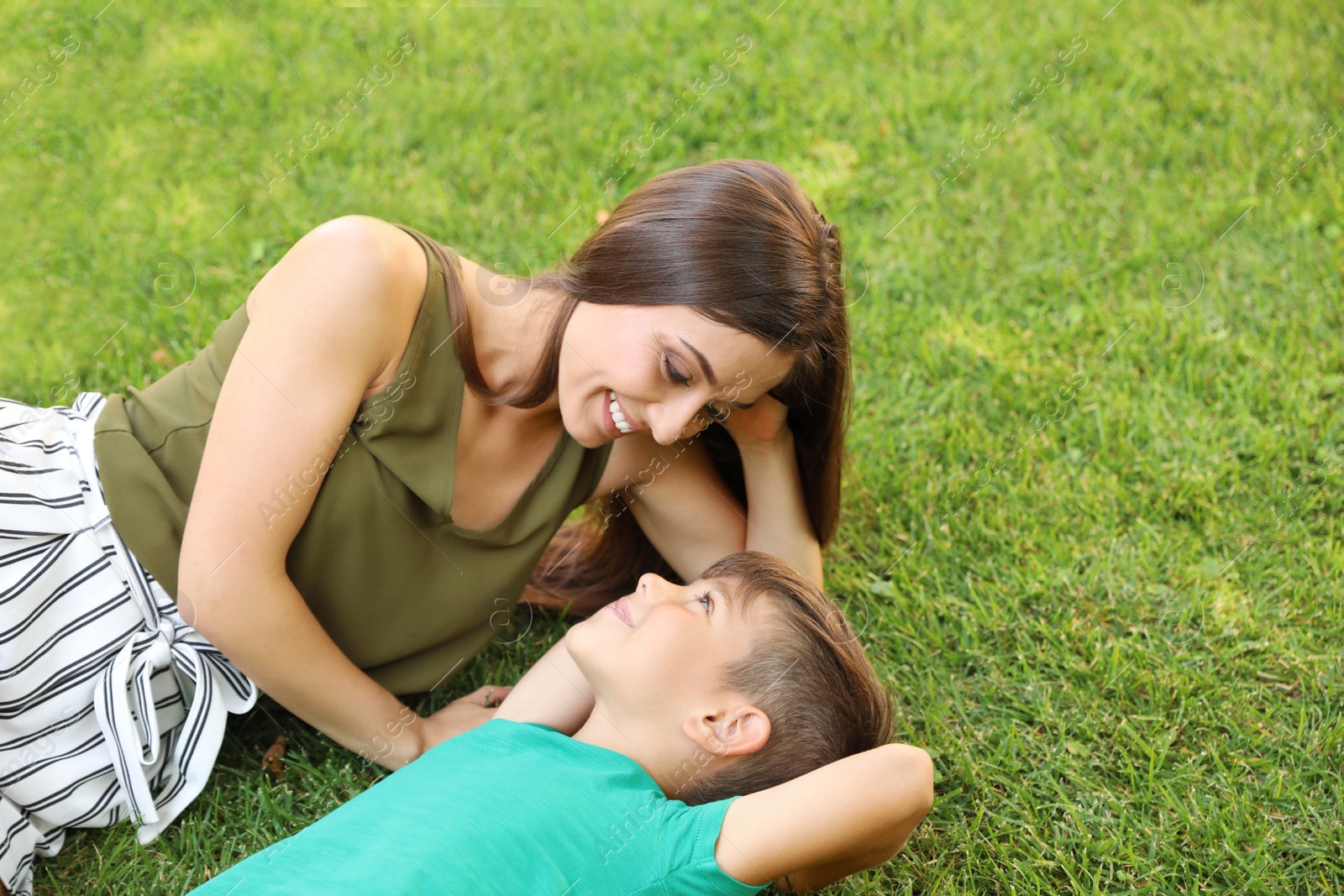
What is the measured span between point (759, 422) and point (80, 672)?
5.13 feet

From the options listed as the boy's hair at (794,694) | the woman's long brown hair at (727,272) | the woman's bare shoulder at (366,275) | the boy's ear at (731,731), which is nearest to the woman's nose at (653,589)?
the boy's hair at (794,694)

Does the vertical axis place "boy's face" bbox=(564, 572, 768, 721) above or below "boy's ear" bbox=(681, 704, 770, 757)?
above

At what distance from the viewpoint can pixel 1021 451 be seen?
3.24m

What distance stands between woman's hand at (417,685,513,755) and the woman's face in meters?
0.81

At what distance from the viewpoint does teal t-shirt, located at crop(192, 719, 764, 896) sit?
5.95 feet

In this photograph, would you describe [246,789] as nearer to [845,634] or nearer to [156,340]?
[845,634]

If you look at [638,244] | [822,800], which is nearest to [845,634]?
[822,800]

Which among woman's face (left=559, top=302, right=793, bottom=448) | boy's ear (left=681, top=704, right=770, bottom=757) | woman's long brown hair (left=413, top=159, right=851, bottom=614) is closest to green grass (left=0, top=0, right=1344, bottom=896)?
boy's ear (left=681, top=704, right=770, bottom=757)

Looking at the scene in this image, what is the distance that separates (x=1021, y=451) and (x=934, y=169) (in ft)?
4.59

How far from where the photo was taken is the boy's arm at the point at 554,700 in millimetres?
2398

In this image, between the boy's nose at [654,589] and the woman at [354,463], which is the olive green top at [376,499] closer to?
the woman at [354,463]

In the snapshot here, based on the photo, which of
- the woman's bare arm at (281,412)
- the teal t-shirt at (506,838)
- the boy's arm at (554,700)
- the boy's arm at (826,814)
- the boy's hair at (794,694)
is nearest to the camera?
the teal t-shirt at (506,838)

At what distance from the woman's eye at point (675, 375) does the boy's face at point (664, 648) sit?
18.0 inches

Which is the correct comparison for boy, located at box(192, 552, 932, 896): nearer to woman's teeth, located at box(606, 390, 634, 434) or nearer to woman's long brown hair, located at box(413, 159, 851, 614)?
woman's teeth, located at box(606, 390, 634, 434)
